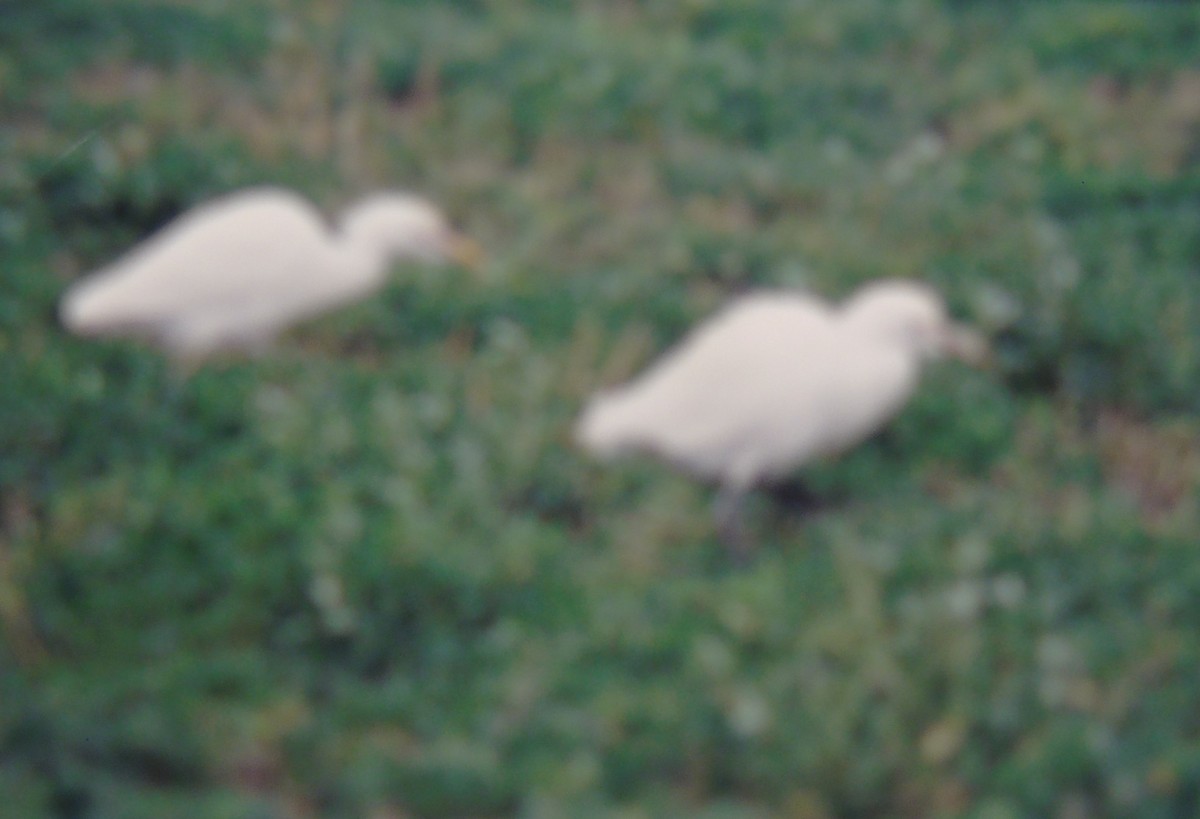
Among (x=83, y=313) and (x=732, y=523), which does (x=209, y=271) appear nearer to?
(x=83, y=313)

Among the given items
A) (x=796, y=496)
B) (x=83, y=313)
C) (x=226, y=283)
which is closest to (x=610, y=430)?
(x=796, y=496)

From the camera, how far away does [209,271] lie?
196 inches

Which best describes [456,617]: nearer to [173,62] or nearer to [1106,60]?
[173,62]

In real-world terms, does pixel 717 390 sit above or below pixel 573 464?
above

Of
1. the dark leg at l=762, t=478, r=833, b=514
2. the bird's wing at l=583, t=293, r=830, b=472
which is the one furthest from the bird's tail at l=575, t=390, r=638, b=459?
the dark leg at l=762, t=478, r=833, b=514

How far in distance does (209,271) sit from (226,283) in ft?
0.22

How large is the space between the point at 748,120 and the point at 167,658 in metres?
4.21

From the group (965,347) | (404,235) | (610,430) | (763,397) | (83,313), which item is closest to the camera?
(763,397)

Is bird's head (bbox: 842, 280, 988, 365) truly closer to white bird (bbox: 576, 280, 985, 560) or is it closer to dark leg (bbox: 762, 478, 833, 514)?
white bird (bbox: 576, 280, 985, 560)

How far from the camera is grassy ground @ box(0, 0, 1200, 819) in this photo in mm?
3670

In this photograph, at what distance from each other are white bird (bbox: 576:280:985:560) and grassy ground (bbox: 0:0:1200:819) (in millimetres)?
124

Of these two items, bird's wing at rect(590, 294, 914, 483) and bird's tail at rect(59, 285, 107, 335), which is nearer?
bird's wing at rect(590, 294, 914, 483)

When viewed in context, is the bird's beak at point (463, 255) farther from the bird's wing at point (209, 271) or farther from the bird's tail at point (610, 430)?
the bird's tail at point (610, 430)

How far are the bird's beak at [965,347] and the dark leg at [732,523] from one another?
0.87 metres
